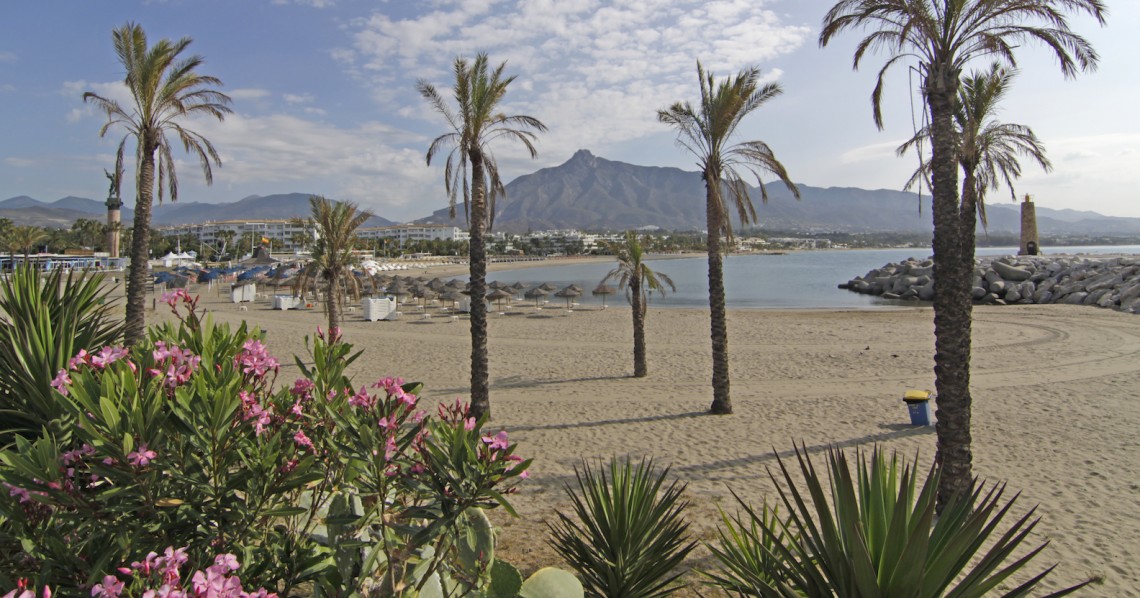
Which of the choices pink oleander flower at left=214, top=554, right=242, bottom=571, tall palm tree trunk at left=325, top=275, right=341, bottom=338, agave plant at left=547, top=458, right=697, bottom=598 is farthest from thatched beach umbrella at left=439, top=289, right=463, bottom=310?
pink oleander flower at left=214, top=554, right=242, bottom=571

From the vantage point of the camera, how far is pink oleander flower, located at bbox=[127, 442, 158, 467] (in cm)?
190

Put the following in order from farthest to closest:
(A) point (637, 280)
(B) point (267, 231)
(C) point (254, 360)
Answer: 1. (B) point (267, 231)
2. (A) point (637, 280)
3. (C) point (254, 360)

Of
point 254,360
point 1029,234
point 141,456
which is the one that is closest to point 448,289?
point 254,360

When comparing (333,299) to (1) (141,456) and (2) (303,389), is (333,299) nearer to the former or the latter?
(2) (303,389)

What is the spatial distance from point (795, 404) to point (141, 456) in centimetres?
1069

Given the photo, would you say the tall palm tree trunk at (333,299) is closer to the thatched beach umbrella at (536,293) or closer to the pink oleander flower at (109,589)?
the pink oleander flower at (109,589)

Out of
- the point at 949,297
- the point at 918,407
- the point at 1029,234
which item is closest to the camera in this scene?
the point at 949,297

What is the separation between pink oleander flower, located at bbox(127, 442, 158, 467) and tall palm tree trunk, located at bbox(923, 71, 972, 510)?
6.77 meters

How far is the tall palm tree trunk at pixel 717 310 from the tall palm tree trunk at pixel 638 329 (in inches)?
120

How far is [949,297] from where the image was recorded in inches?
247

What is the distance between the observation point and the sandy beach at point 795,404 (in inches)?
242

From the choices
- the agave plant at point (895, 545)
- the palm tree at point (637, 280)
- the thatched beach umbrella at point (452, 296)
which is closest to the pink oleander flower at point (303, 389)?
the agave plant at point (895, 545)

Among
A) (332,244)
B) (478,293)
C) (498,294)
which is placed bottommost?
(498,294)

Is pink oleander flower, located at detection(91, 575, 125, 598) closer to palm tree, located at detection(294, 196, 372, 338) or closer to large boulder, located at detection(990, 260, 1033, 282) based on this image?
palm tree, located at detection(294, 196, 372, 338)
